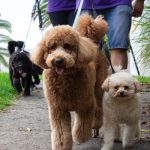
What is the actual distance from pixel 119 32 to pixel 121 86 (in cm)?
78

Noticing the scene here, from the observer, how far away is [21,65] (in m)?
9.05

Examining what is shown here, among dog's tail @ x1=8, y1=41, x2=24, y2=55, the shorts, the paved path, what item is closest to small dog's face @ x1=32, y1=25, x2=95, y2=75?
the shorts

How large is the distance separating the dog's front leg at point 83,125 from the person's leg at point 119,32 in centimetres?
78

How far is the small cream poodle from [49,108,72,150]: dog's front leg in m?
0.40

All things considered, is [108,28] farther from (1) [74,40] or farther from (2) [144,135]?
(2) [144,135]

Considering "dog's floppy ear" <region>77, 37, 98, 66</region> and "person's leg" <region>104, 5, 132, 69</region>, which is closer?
"dog's floppy ear" <region>77, 37, 98, 66</region>

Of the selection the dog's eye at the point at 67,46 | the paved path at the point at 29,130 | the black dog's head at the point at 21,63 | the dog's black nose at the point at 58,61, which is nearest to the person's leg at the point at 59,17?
the paved path at the point at 29,130

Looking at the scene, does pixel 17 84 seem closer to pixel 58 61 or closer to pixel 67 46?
pixel 67 46

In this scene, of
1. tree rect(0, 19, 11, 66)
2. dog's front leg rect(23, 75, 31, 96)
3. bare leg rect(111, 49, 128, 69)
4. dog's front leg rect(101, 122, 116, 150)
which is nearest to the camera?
dog's front leg rect(101, 122, 116, 150)

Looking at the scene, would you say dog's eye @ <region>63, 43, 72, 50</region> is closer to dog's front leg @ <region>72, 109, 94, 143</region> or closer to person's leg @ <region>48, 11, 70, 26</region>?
dog's front leg @ <region>72, 109, 94, 143</region>

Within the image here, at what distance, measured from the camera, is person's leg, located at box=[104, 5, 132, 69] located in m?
4.95

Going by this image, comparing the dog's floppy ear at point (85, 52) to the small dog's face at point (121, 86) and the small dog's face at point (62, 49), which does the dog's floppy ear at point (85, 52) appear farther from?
the small dog's face at point (121, 86)

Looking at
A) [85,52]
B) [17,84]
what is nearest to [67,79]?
[85,52]

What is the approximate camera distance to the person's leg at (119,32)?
195 inches
